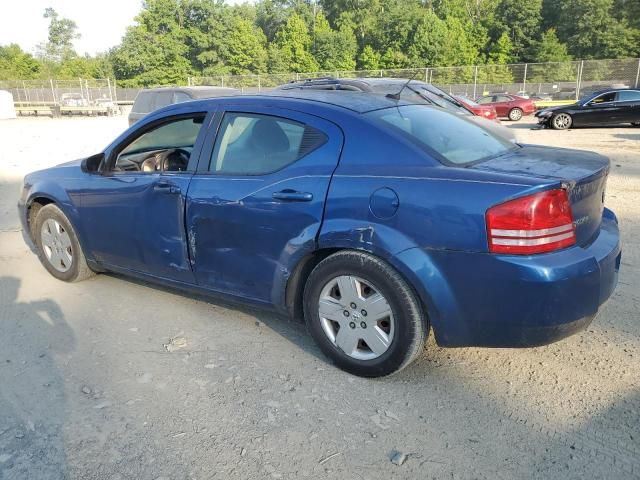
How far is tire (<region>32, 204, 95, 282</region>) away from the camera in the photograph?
450 cm

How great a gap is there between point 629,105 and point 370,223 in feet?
57.8

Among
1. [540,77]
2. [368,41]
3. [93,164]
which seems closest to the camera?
[93,164]

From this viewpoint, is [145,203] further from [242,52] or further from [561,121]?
[242,52]

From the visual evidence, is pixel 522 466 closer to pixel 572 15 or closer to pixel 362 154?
pixel 362 154

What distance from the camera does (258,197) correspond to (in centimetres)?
323

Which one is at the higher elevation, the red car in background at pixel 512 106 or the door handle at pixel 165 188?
the door handle at pixel 165 188

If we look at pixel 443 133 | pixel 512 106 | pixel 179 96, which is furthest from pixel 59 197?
pixel 512 106

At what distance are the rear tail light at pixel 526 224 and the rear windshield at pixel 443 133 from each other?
19.4 inches

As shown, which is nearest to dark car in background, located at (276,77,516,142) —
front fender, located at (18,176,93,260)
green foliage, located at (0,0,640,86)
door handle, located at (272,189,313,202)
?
front fender, located at (18,176,93,260)

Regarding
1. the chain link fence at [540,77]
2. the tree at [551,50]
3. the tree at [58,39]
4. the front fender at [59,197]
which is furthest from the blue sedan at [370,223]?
the tree at [58,39]

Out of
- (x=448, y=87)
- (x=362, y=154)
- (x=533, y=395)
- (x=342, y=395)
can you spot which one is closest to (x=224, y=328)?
(x=342, y=395)

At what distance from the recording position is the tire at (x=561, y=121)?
18.0 m

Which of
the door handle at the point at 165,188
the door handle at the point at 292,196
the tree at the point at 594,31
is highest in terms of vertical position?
the tree at the point at 594,31

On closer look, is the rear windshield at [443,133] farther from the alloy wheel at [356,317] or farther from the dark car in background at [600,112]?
the dark car in background at [600,112]
